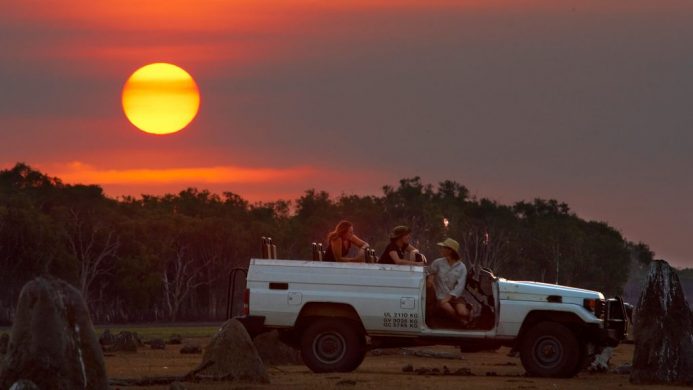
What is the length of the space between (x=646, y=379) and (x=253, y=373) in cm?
686

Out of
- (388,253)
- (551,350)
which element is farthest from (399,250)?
(551,350)

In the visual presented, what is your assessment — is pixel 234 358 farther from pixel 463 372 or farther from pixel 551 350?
pixel 551 350

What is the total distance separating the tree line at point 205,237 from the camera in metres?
103

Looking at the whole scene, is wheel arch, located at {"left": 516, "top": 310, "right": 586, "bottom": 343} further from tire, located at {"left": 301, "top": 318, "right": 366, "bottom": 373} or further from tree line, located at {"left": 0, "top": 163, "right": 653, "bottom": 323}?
tree line, located at {"left": 0, "top": 163, "right": 653, "bottom": 323}

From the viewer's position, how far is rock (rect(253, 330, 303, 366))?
104ft

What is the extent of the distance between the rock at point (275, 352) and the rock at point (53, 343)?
46.6 ft

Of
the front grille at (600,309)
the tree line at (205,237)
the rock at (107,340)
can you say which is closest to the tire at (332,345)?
the front grille at (600,309)

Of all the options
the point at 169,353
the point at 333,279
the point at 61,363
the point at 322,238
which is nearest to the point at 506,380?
the point at 333,279

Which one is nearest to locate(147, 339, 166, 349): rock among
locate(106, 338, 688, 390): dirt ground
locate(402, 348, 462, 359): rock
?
locate(106, 338, 688, 390): dirt ground

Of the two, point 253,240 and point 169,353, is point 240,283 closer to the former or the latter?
point 253,240

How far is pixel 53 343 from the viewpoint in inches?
679

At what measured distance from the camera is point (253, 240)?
127000 millimetres

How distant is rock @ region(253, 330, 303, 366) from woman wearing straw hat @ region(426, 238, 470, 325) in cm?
577

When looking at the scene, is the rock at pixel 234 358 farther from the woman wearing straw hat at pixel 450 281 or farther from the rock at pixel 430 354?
the rock at pixel 430 354
